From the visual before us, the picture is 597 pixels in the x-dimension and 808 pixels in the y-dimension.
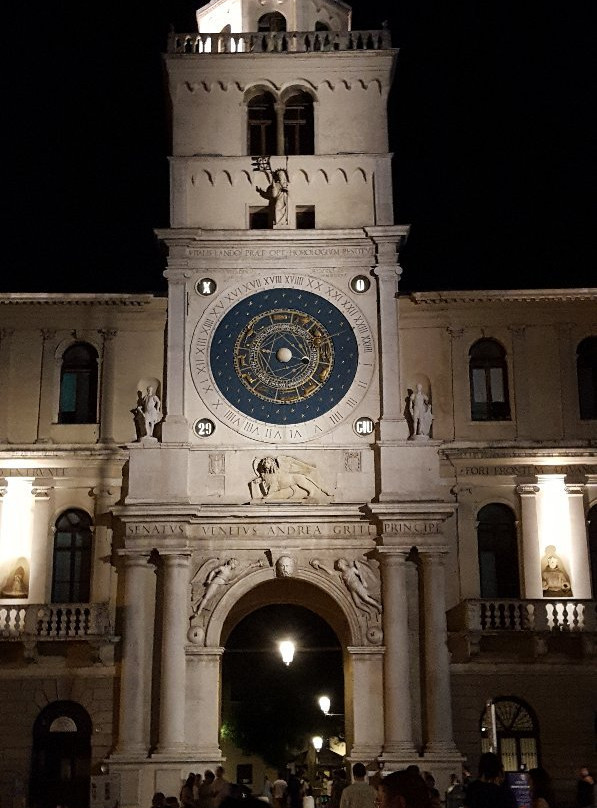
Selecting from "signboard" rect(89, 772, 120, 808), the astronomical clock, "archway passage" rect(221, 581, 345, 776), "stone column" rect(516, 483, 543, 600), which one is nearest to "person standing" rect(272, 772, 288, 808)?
"signboard" rect(89, 772, 120, 808)

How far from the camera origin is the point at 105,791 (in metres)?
28.1

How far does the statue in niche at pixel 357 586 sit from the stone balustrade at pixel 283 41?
46.0 feet

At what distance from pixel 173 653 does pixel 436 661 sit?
6.19 m

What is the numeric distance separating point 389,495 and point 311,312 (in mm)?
5297

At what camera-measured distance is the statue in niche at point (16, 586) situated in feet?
100

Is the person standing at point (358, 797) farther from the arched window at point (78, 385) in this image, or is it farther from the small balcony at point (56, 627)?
the arched window at point (78, 385)

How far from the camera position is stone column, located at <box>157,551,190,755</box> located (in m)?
28.6

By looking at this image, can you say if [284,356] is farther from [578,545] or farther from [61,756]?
[61,756]

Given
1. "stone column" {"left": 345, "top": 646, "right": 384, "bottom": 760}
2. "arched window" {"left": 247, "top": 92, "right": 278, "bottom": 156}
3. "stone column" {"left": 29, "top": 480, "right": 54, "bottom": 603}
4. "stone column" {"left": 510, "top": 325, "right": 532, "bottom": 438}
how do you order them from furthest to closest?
"arched window" {"left": 247, "top": 92, "right": 278, "bottom": 156}
"stone column" {"left": 510, "top": 325, "right": 532, "bottom": 438}
"stone column" {"left": 29, "top": 480, "right": 54, "bottom": 603}
"stone column" {"left": 345, "top": 646, "right": 384, "bottom": 760}

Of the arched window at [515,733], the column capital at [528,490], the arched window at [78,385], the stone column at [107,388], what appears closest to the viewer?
the arched window at [515,733]

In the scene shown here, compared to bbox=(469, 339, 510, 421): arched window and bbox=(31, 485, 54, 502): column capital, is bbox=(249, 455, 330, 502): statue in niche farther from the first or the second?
bbox=(31, 485, 54, 502): column capital

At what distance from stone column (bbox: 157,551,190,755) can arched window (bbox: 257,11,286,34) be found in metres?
15.5

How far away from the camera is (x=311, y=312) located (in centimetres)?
3216

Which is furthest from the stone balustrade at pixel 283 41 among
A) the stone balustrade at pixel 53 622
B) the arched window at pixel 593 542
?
the stone balustrade at pixel 53 622
